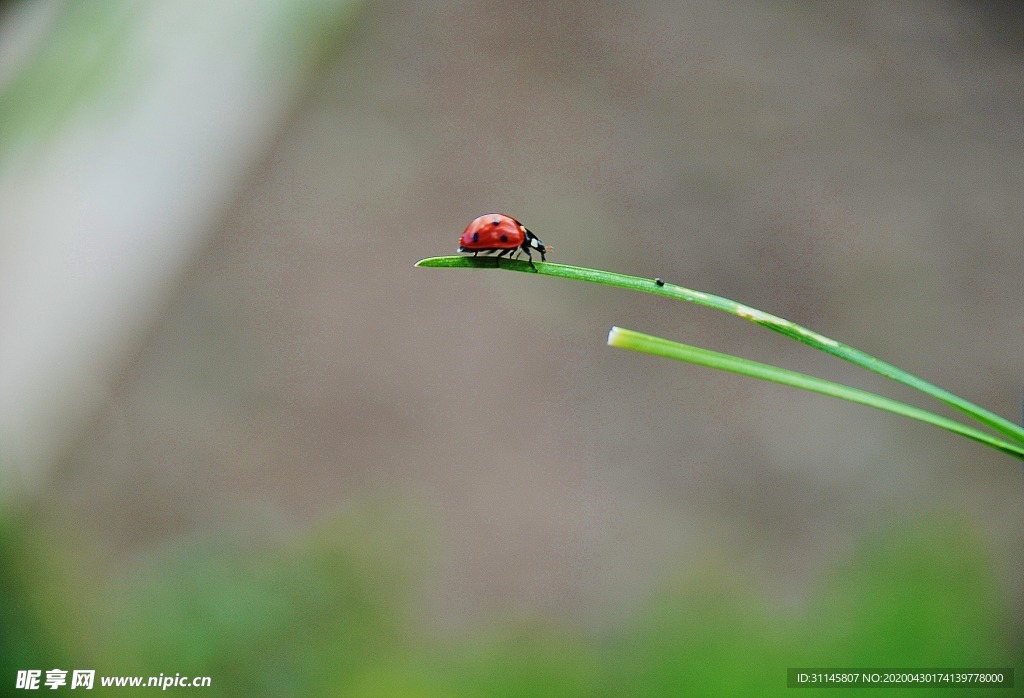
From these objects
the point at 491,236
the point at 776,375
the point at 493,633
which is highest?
the point at 491,236

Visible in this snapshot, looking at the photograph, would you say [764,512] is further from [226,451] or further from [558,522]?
[226,451]

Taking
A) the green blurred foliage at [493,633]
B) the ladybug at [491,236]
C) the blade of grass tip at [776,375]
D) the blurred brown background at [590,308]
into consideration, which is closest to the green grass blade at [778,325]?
the blade of grass tip at [776,375]

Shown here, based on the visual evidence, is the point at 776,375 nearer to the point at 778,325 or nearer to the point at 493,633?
the point at 778,325

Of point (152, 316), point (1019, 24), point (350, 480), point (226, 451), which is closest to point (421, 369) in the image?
point (350, 480)

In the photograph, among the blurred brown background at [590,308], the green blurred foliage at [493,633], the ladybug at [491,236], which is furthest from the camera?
the blurred brown background at [590,308]

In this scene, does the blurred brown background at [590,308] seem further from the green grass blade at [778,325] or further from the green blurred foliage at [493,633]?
the green grass blade at [778,325]

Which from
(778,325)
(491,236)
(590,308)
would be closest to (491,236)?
(491,236)
